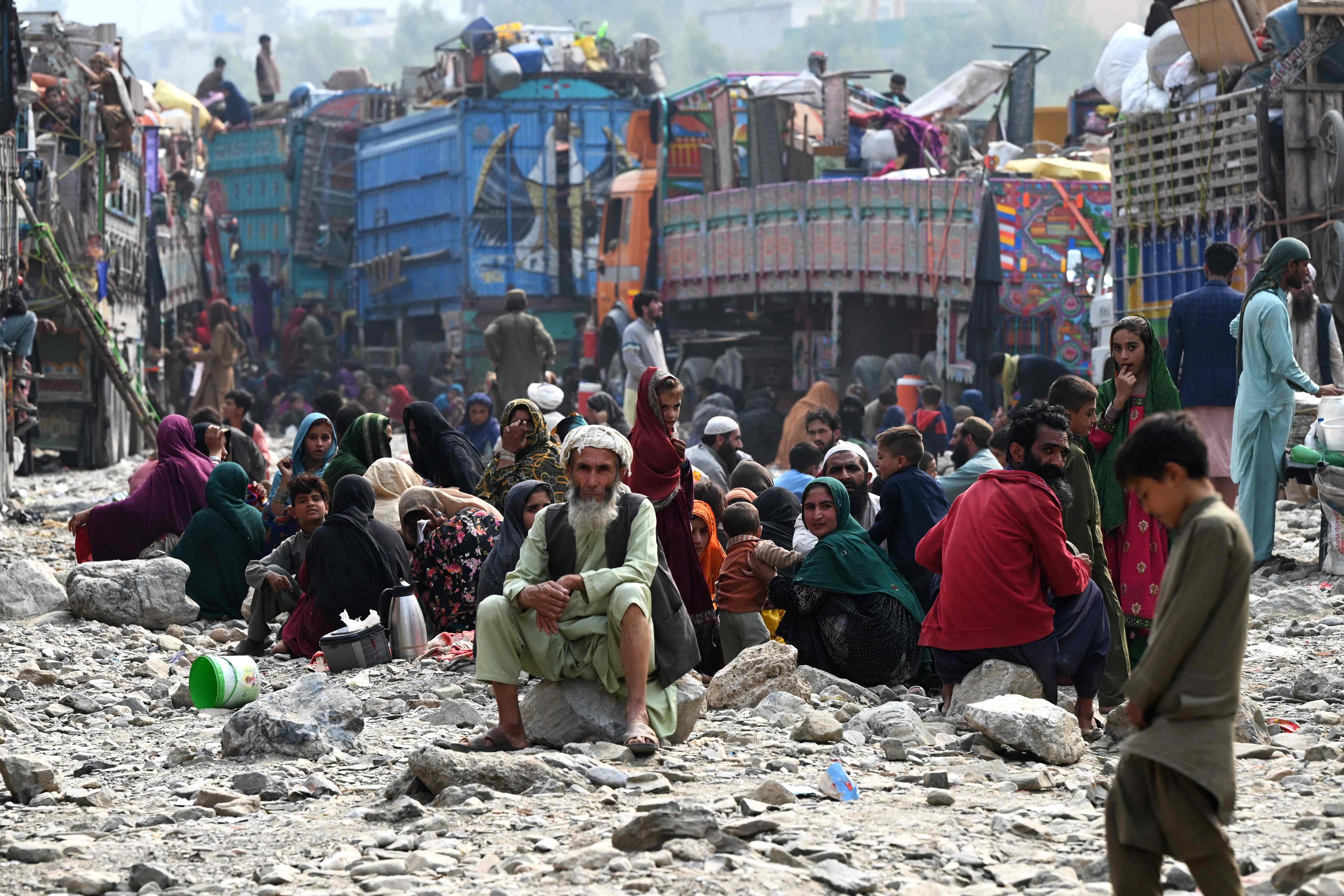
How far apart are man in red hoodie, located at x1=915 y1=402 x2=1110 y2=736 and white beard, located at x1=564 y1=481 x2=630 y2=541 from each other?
111 cm

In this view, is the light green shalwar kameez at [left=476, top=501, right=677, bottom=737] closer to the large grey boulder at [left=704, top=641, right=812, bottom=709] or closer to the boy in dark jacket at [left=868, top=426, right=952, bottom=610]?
the large grey boulder at [left=704, top=641, right=812, bottom=709]

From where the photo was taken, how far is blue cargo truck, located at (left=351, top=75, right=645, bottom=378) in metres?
29.3

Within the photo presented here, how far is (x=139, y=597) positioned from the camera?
30.1ft

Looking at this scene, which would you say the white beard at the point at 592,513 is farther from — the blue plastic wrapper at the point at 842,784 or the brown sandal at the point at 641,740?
the blue plastic wrapper at the point at 842,784

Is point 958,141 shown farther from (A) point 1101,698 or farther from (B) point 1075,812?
(B) point 1075,812

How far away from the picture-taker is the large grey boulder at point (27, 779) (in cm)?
546

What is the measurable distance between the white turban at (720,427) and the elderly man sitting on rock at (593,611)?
14.9ft

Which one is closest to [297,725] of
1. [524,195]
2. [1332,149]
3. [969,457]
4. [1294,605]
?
[1294,605]

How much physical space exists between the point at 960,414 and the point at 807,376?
24.5ft

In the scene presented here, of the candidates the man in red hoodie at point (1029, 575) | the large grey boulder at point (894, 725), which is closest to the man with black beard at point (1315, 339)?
the man in red hoodie at point (1029, 575)

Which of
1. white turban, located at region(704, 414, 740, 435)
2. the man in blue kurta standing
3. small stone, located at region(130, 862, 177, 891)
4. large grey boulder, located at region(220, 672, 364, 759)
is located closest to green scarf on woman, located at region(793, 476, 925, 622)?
large grey boulder, located at region(220, 672, 364, 759)

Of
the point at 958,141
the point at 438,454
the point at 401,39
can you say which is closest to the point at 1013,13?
the point at 401,39

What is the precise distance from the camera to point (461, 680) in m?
7.30

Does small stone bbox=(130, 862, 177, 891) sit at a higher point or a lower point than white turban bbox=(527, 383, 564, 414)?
lower
